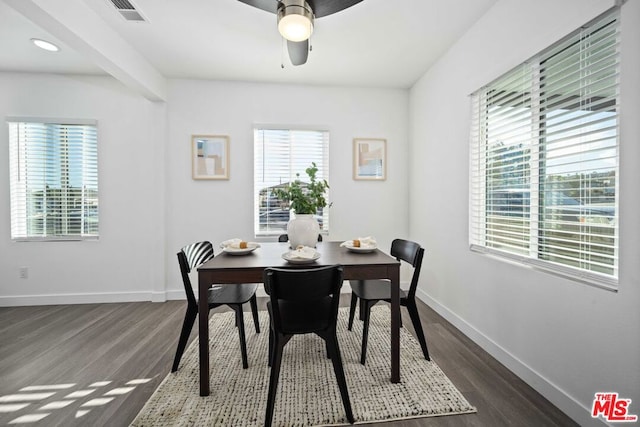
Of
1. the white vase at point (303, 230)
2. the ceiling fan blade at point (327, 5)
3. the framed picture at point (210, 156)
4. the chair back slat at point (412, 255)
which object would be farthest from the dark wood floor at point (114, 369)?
the ceiling fan blade at point (327, 5)

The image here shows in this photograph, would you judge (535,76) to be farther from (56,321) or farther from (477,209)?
(56,321)

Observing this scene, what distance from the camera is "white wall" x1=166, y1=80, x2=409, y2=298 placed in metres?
3.49

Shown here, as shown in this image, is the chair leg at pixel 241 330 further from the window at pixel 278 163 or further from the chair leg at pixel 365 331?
the window at pixel 278 163

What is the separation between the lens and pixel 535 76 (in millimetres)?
1868

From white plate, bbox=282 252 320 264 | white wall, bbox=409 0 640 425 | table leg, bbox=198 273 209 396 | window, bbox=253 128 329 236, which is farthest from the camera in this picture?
window, bbox=253 128 329 236

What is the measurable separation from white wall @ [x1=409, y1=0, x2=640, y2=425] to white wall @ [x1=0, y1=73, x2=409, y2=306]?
3.40 ft

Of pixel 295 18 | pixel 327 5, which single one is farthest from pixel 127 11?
pixel 327 5

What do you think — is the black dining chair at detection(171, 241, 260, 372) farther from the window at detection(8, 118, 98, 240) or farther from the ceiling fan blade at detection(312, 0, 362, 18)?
the window at detection(8, 118, 98, 240)

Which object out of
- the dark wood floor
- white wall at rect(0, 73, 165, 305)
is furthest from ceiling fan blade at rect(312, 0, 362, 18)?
the dark wood floor

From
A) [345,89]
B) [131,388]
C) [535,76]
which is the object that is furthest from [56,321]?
[535,76]

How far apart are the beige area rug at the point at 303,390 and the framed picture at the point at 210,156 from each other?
1976mm

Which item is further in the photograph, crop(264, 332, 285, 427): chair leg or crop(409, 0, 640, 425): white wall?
crop(264, 332, 285, 427): chair leg

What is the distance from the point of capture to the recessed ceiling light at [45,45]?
2620 mm

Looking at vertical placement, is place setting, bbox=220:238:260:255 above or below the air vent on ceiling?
below
